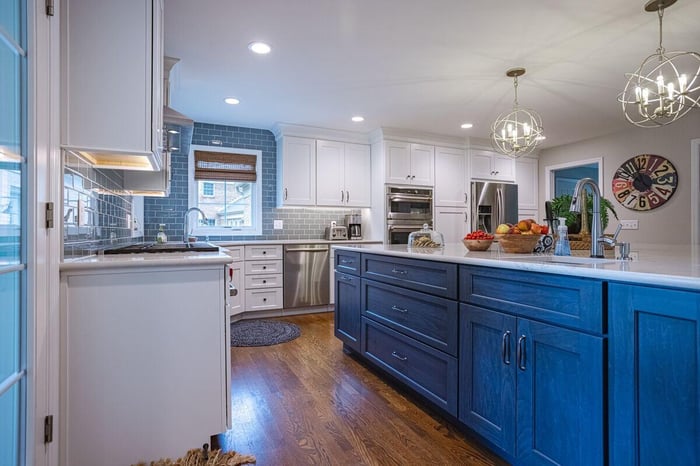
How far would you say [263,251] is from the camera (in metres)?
4.41

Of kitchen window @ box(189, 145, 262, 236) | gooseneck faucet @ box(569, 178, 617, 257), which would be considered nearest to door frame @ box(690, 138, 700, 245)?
gooseneck faucet @ box(569, 178, 617, 257)

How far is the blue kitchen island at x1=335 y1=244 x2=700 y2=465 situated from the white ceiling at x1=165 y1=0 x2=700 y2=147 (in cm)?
161

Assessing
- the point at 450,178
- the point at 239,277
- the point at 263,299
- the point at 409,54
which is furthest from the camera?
the point at 450,178

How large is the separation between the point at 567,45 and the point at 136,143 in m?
2.93

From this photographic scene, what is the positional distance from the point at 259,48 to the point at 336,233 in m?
2.77

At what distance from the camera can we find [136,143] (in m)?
1.61

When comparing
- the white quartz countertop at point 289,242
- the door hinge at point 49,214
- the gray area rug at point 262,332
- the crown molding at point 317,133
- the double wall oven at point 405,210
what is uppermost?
the crown molding at point 317,133

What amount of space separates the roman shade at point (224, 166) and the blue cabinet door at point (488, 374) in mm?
3800

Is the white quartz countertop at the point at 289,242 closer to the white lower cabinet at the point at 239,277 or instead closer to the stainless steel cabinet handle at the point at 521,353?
the white lower cabinet at the point at 239,277

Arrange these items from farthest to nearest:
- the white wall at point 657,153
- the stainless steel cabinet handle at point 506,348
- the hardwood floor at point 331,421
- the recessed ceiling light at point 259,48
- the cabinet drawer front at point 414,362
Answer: the white wall at point 657,153
the recessed ceiling light at point 259,48
the cabinet drawer front at point 414,362
the hardwood floor at point 331,421
the stainless steel cabinet handle at point 506,348

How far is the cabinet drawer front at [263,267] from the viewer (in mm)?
4336

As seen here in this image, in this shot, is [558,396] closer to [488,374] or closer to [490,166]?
[488,374]

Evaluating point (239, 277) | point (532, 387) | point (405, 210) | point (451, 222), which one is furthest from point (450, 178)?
point (532, 387)

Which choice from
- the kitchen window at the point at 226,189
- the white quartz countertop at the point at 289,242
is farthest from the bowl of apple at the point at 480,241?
the kitchen window at the point at 226,189
